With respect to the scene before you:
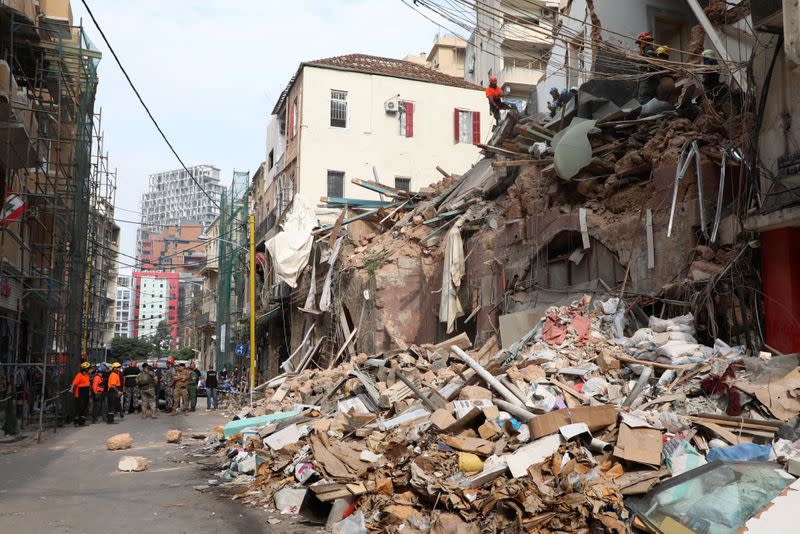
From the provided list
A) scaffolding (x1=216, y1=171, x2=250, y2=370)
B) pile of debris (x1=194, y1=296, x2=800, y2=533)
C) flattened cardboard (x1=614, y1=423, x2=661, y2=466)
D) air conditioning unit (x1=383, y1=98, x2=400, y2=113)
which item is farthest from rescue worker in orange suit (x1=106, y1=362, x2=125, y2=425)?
air conditioning unit (x1=383, y1=98, x2=400, y2=113)

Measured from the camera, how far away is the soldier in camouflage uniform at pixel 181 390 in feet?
79.1

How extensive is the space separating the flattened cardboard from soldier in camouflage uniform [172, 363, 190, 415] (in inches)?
771

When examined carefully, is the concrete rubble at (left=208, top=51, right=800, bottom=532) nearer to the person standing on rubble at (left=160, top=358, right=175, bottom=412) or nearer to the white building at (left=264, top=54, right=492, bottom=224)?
the person standing on rubble at (left=160, top=358, right=175, bottom=412)

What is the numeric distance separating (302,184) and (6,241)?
15.8 metres

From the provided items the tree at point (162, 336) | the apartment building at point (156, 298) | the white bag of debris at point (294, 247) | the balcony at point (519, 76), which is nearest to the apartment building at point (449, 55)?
the balcony at point (519, 76)

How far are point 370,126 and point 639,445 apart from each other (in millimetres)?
30215

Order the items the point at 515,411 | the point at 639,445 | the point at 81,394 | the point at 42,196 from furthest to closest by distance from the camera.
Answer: the point at 42,196 < the point at 81,394 < the point at 515,411 < the point at 639,445

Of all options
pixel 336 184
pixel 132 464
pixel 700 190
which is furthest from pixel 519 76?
pixel 132 464

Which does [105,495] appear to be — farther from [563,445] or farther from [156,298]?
[156,298]

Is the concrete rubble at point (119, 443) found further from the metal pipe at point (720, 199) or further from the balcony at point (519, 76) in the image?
the balcony at point (519, 76)

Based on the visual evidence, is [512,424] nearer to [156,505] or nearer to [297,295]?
[156,505]

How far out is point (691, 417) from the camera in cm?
743

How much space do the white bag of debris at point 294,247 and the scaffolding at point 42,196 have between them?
6245 mm

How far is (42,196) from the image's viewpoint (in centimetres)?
2039
